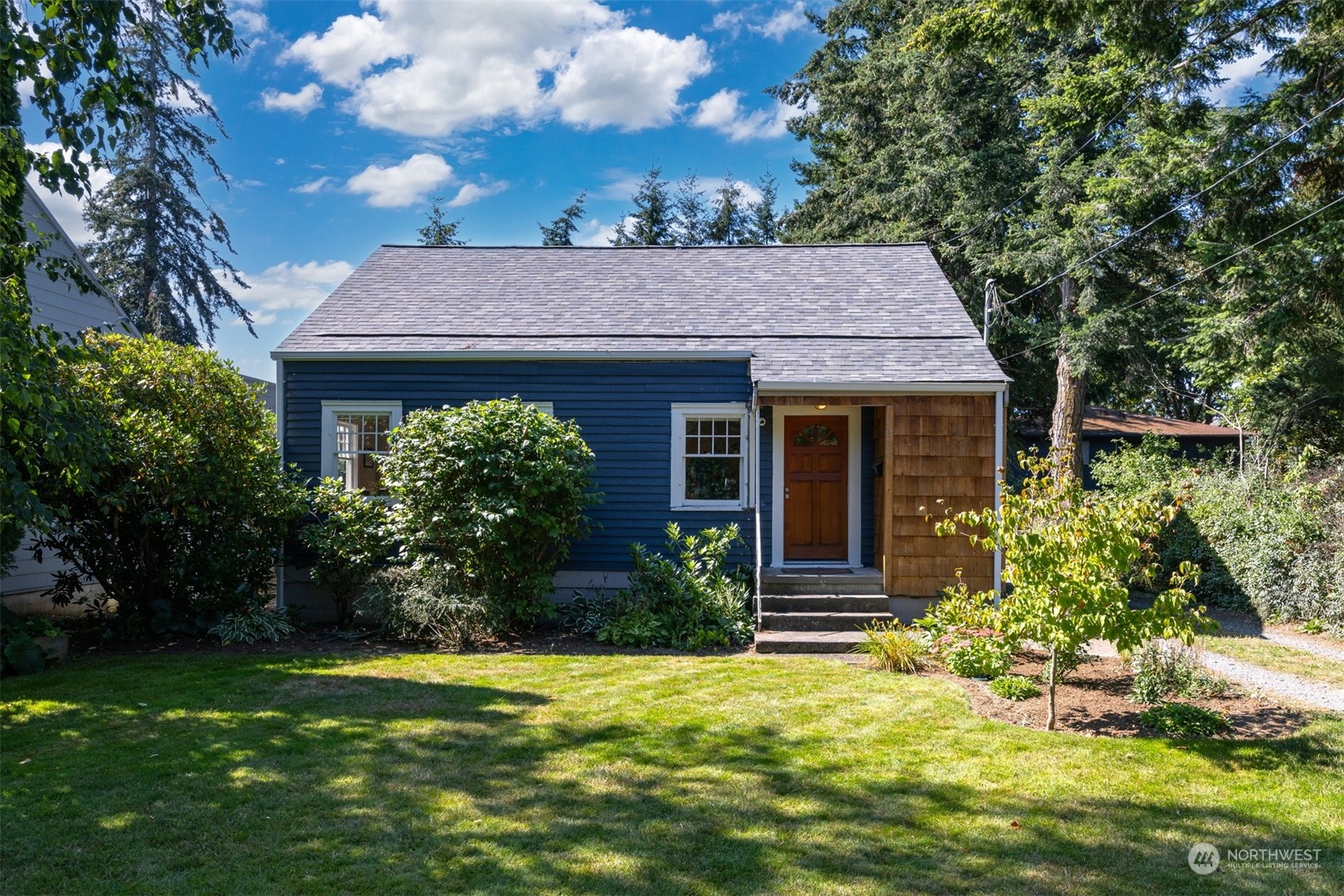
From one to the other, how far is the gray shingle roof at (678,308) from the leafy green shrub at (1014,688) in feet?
12.7

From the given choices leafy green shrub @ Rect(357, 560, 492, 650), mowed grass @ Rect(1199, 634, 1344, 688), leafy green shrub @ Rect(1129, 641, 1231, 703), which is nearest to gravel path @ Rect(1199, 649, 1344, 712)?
mowed grass @ Rect(1199, 634, 1344, 688)

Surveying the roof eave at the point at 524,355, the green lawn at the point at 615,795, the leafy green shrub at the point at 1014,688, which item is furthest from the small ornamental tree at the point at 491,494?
the leafy green shrub at the point at 1014,688

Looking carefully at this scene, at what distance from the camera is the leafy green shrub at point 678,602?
899cm

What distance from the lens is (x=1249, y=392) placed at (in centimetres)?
1347

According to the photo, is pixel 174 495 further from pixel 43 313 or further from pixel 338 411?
pixel 43 313

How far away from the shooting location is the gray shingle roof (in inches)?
409

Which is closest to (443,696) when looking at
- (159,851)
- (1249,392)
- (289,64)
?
(159,851)

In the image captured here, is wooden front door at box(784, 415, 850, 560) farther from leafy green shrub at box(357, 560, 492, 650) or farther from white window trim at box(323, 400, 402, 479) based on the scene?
white window trim at box(323, 400, 402, 479)

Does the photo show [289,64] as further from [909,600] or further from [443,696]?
[909,600]

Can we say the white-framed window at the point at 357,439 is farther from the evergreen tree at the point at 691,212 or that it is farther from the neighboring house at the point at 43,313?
the evergreen tree at the point at 691,212

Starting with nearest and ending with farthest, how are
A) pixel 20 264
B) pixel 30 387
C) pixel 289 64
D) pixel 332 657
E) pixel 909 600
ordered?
pixel 30 387 → pixel 20 264 → pixel 332 657 → pixel 909 600 → pixel 289 64

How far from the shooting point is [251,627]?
920 centimetres

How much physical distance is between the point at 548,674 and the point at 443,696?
1.15 metres

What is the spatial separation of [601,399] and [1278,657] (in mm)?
7948
